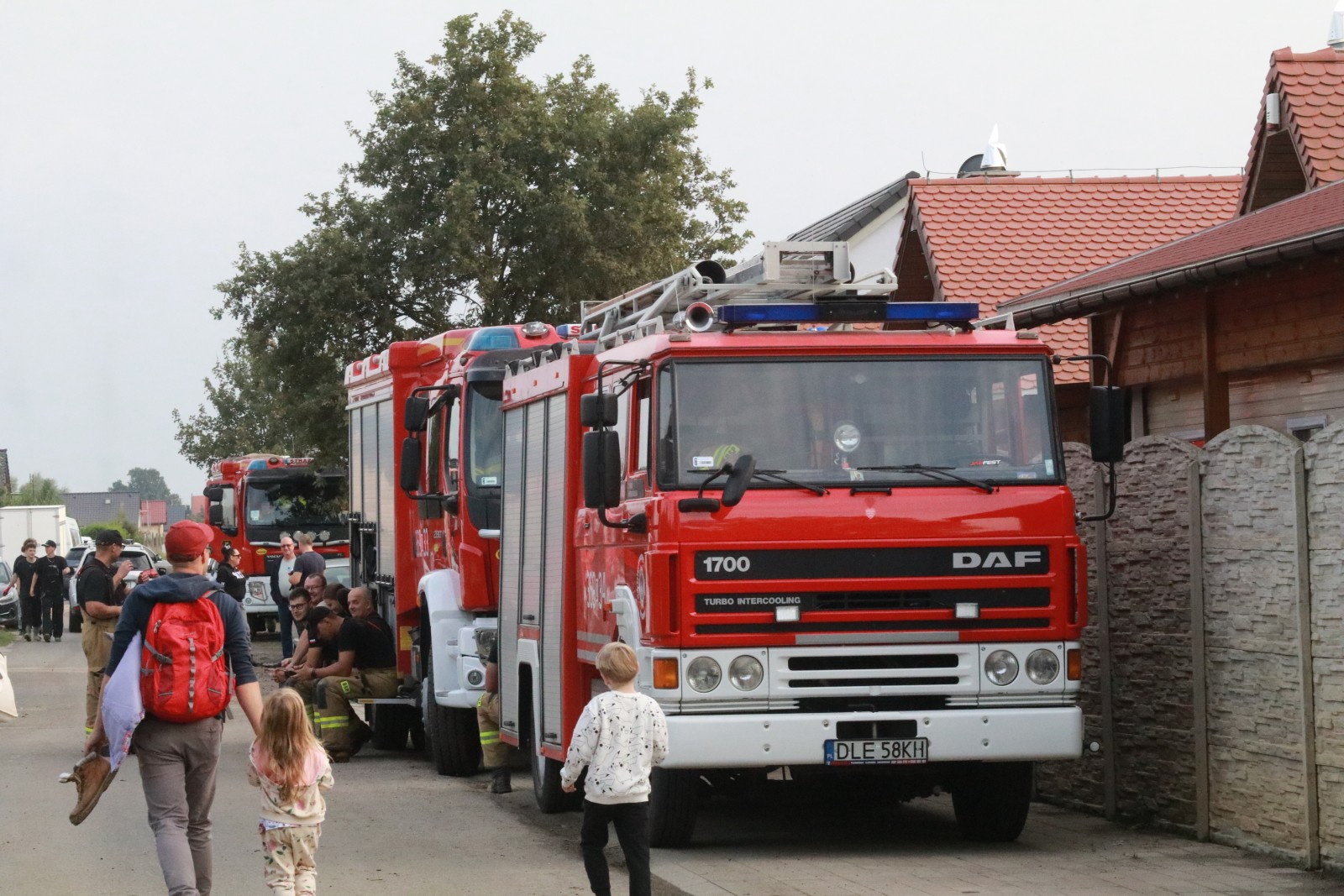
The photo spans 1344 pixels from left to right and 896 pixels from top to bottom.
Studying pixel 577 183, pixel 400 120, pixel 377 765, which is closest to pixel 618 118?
pixel 577 183

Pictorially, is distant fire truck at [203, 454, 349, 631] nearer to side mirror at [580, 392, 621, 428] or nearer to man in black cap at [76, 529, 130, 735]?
man in black cap at [76, 529, 130, 735]

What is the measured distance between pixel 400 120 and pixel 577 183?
3005 mm

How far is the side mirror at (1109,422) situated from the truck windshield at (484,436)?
18.3 feet

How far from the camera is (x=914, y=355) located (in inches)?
406

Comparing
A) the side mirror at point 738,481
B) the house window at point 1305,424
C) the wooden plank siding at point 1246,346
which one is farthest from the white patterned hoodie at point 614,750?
the house window at point 1305,424

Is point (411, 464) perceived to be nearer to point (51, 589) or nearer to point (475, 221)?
point (475, 221)

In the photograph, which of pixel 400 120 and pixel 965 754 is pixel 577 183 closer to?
pixel 400 120

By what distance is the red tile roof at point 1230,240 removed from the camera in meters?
13.0

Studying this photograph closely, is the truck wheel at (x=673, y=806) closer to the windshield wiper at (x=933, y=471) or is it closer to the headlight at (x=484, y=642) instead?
the windshield wiper at (x=933, y=471)

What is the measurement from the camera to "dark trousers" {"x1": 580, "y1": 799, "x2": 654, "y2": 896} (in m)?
8.18

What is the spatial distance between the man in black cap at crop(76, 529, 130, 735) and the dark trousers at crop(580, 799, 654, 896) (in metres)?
8.13

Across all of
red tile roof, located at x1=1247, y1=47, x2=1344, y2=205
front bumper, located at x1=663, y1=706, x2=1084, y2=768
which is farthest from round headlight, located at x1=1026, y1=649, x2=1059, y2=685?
red tile roof, located at x1=1247, y1=47, x2=1344, y2=205

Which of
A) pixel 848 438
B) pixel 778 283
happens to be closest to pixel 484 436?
pixel 778 283

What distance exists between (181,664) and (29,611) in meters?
31.0
